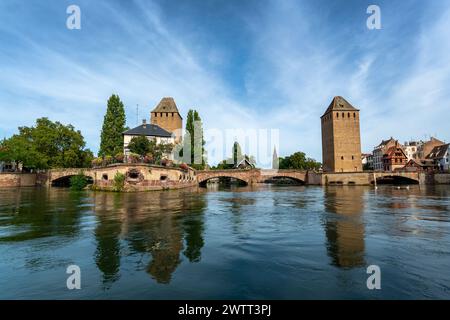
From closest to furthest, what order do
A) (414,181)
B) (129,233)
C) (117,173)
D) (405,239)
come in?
1. (405,239)
2. (129,233)
3. (117,173)
4. (414,181)

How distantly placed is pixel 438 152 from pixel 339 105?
3630cm

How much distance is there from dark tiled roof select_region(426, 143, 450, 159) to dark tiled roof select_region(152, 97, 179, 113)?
7673 cm

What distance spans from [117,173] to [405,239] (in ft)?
94.4

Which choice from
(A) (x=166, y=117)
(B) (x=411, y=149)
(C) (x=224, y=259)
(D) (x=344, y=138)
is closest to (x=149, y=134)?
(A) (x=166, y=117)

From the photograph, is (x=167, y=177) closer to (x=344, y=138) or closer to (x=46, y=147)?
(x=46, y=147)

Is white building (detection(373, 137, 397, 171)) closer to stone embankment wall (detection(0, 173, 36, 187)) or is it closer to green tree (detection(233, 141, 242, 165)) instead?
green tree (detection(233, 141, 242, 165))

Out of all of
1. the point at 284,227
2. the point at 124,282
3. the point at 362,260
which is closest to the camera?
the point at 124,282

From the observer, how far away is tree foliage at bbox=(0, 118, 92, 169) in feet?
184

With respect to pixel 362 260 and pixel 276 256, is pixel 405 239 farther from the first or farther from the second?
pixel 276 256

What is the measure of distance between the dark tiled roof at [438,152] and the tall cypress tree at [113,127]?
86.3 meters

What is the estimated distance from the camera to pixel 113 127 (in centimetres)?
5741
